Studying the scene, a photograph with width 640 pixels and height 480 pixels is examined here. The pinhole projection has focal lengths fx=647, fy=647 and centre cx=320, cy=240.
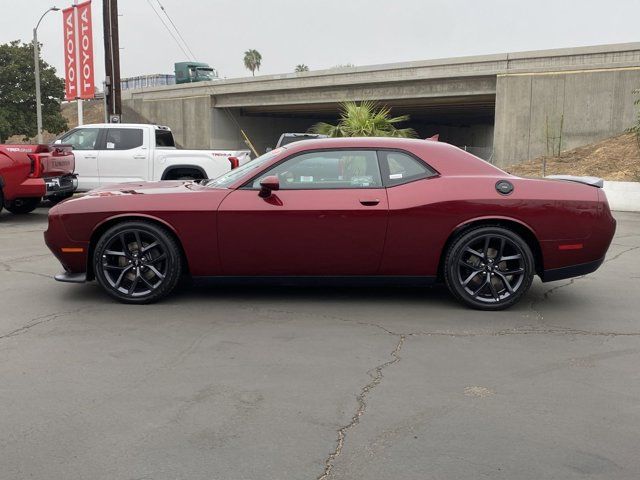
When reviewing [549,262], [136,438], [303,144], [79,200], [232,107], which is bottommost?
[136,438]

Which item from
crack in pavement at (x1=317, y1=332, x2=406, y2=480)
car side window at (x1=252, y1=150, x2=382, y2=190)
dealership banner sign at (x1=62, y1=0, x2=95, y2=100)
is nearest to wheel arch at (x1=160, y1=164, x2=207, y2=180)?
car side window at (x1=252, y1=150, x2=382, y2=190)

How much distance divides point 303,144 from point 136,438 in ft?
11.2

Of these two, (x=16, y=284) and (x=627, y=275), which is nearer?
(x=16, y=284)

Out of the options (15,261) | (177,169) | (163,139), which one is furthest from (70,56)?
(15,261)

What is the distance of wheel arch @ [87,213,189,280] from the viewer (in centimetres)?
577

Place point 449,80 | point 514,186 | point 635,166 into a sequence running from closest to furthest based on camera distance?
point 514,186
point 635,166
point 449,80

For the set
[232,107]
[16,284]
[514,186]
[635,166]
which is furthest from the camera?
[232,107]

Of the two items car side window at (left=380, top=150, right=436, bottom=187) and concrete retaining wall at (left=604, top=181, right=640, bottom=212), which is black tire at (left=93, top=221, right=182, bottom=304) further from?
concrete retaining wall at (left=604, top=181, right=640, bottom=212)

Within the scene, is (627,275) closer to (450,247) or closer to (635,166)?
(450,247)

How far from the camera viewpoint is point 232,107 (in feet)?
145

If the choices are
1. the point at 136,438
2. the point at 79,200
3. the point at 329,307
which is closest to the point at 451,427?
the point at 136,438

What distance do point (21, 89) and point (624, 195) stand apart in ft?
139

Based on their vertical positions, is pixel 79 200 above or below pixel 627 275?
above

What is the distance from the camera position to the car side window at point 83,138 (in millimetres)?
13648
